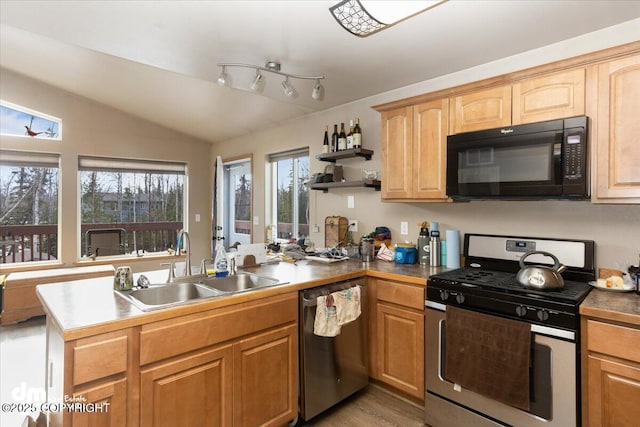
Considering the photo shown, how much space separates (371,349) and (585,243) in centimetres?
158

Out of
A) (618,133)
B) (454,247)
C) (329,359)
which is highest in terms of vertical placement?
(618,133)

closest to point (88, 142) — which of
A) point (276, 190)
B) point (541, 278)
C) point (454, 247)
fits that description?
point (276, 190)

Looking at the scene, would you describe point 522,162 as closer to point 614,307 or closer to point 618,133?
point 618,133

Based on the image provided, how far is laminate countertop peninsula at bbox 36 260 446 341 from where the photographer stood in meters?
1.38

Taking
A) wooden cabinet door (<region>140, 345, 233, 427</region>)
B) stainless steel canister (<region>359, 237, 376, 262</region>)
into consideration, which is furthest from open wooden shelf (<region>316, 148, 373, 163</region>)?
wooden cabinet door (<region>140, 345, 233, 427</region>)

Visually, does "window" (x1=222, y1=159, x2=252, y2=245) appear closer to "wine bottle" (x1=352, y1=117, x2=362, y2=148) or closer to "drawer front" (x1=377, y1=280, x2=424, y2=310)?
"wine bottle" (x1=352, y1=117, x2=362, y2=148)

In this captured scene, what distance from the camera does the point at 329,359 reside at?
224 centimetres

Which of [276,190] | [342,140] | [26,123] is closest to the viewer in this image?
[342,140]

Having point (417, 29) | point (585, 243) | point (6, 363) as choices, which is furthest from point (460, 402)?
point (6, 363)

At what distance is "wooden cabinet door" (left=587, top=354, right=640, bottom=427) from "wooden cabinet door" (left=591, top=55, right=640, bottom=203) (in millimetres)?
828

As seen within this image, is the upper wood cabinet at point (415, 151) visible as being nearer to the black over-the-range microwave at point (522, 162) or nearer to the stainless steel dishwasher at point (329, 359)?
the black over-the-range microwave at point (522, 162)

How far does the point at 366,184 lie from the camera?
3062mm

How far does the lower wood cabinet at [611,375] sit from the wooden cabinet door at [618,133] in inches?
27.3

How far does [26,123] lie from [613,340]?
20.8ft
